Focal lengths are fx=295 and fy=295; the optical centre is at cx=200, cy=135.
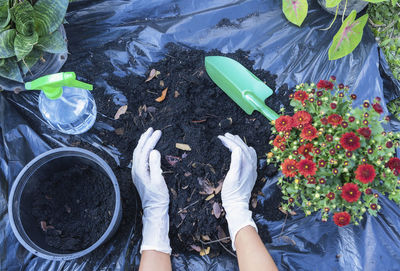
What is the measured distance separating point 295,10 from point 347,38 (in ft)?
0.78

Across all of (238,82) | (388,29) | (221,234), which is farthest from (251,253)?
(388,29)

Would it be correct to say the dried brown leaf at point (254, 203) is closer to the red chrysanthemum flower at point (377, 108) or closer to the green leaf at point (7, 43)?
the red chrysanthemum flower at point (377, 108)

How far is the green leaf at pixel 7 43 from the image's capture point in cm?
97

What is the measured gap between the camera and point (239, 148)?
3.65 ft

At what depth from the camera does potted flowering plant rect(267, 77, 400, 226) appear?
84cm

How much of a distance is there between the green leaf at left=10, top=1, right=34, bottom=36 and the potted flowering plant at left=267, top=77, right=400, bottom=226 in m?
0.89

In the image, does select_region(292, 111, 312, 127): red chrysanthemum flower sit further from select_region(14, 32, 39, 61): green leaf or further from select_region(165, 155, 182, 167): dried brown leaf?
select_region(14, 32, 39, 61): green leaf

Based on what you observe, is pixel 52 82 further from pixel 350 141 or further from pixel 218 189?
pixel 350 141

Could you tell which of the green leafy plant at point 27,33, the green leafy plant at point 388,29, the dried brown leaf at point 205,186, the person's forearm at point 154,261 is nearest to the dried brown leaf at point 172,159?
the dried brown leaf at point 205,186

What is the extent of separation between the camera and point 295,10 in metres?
1.22

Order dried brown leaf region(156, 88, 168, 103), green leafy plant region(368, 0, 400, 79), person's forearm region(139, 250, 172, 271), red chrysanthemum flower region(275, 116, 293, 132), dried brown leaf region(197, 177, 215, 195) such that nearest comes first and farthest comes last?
1. red chrysanthemum flower region(275, 116, 293, 132)
2. person's forearm region(139, 250, 172, 271)
3. dried brown leaf region(197, 177, 215, 195)
4. dried brown leaf region(156, 88, 168, 103)
5. green leafy plant region(368, 0, 400, 79)

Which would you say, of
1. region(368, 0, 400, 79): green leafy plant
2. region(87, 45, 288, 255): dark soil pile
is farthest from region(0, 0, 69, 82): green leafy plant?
region(368, 0, 400, 79): green leafy plant

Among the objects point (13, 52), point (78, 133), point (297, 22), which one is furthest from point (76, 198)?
point (297, 22)

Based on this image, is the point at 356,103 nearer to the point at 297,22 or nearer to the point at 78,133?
the point at 297,22
